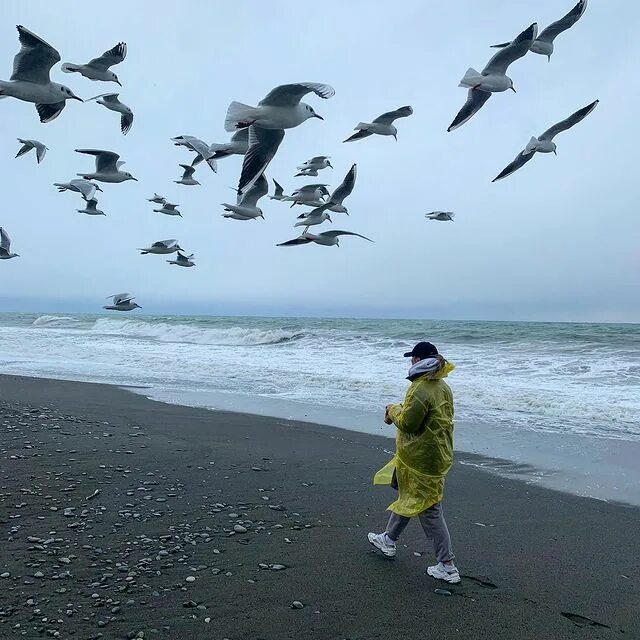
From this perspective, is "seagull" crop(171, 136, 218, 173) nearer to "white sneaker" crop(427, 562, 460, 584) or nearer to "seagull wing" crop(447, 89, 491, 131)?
"seagull wing" crop(447, 89, 491, 131)

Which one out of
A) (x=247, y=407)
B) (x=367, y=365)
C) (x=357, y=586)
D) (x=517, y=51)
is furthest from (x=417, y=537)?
(x=367, y=365)

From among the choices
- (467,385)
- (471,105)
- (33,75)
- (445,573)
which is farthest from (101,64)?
(467,385)

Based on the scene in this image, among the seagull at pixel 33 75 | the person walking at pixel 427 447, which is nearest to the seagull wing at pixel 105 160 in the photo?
the seagull at pixel 33 75

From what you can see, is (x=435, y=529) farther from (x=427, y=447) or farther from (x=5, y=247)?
(x=5, y=247)

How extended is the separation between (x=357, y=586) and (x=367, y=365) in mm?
13627

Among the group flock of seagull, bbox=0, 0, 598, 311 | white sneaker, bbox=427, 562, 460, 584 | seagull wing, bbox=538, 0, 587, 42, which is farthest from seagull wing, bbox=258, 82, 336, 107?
white sneaker, bbox=427, 562, 460, 584

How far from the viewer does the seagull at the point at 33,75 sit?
5750 mm

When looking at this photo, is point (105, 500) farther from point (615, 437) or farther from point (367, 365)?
point (367, 365)

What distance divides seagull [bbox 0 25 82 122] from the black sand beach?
3455 mm

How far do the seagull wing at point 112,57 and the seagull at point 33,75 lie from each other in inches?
34.1

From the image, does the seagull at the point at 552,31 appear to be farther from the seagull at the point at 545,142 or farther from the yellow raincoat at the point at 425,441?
the yellow raincoat at the point at 425,441

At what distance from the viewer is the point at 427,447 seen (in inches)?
155

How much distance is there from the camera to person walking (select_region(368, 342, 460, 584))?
12.8 ft

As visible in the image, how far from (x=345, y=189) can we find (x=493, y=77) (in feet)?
6.97
